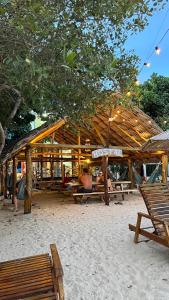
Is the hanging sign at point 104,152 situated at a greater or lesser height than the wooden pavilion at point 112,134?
lesser

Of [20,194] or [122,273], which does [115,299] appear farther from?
[20,194]

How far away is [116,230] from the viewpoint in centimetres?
644

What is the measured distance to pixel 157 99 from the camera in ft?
58.0

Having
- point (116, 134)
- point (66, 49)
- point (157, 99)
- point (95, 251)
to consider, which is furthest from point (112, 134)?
point (66, 49)

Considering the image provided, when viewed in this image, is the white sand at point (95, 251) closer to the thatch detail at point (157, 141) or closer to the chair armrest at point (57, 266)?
the chair armrest at point (57, 266)

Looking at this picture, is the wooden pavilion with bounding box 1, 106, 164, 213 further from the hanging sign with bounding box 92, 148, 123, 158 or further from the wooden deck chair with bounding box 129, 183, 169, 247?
the wooden deck chair with bounding box 129, 183, 169, 247

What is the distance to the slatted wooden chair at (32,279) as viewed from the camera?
2.37 m

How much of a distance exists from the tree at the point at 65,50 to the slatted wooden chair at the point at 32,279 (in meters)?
1.92

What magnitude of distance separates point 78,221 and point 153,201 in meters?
3.04

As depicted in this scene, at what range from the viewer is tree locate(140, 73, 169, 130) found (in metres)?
17.6

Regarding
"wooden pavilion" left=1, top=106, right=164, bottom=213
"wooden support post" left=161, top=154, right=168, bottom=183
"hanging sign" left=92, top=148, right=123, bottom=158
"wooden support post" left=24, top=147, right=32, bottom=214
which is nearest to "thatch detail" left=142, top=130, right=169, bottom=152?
"wooden pavilion" left=1, top=106, right=164, bottom=213

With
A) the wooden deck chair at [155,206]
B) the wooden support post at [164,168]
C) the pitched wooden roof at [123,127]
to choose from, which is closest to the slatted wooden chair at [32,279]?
the wooden deck chair at [155,206]

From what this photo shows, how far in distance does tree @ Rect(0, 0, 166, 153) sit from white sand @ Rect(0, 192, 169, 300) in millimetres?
2201

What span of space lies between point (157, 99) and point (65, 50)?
48.9 feet
